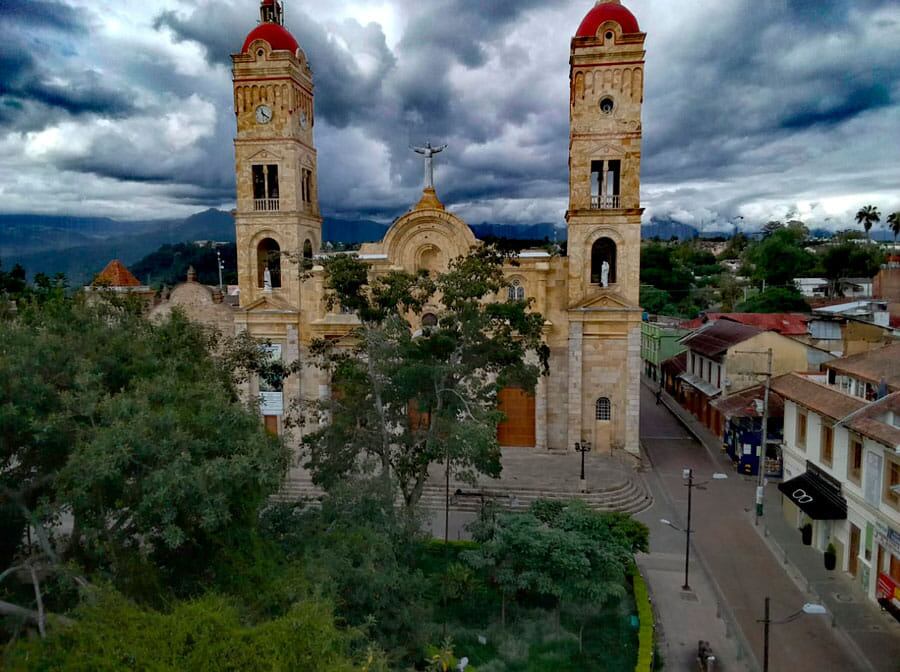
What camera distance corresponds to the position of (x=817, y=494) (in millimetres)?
22344

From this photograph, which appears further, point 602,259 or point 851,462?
point 602,259

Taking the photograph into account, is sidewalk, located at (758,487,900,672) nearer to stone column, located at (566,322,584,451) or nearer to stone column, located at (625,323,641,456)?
stone column, located at (625,323,641,456)

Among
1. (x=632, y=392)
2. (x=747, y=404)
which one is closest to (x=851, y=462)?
(x=747, y=404)

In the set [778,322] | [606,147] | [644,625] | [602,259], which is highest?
[606,147]

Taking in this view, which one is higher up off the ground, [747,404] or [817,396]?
[817,396]

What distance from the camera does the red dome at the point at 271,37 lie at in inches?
1272

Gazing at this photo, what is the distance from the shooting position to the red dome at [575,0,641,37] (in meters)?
30.5

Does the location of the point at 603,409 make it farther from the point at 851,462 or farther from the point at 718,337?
the point at 851,462

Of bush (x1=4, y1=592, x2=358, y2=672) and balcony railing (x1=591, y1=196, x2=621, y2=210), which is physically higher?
balcony railing (x1=591, y1=196, x2=621, y2=210)

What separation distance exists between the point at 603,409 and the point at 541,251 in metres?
8.56

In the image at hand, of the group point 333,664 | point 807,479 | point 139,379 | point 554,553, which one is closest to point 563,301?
point 807,479

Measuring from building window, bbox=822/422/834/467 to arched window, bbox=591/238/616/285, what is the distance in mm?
12279

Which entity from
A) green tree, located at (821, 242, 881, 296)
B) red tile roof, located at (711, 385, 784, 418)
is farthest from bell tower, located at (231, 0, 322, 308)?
green tree, located at (821, 242, 881, 296)

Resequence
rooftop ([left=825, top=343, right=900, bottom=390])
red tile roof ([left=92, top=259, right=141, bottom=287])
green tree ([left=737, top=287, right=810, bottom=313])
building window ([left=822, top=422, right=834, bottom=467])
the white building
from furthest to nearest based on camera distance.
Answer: green tree ([left=737, top=287, right=810, bottom=313])
red tile roof ([left=92, top=259, right=141, bottom=287])
building window ([left=822, top=422, right=834, bottom=467])
rooftop ([left=825, top=343, right=900, bottom=390])
the white building
